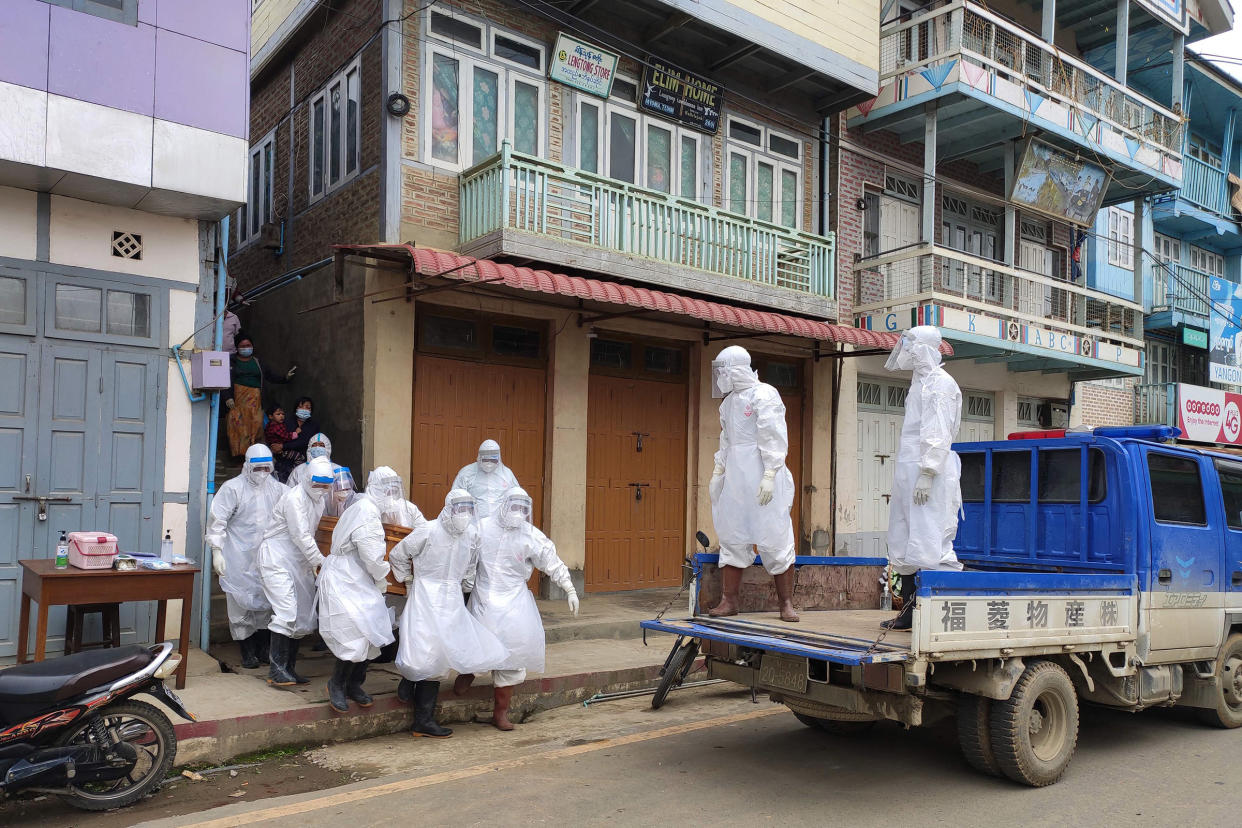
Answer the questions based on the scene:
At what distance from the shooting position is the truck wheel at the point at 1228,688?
6.63 meters

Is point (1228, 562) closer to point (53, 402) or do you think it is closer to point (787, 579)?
point (787, 579)

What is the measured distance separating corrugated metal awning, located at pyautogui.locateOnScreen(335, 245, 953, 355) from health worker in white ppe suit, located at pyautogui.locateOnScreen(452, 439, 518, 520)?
1.58 meters

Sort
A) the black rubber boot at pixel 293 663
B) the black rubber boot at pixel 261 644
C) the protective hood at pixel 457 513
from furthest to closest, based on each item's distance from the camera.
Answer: the black rubber boot at pixel 261 644 → the black rubber boot at pixel 293 663 → the protective hood at pixel 457 513

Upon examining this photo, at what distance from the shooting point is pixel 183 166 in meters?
7.45

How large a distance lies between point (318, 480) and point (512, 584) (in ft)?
5.45

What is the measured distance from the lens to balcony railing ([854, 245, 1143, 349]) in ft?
45.0

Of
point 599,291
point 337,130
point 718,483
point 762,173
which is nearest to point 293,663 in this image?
point 718,483

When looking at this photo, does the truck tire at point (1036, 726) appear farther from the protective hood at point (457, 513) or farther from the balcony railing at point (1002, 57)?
the balcony railing at point (1002, 57)

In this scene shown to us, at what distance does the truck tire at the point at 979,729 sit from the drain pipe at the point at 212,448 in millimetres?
5909

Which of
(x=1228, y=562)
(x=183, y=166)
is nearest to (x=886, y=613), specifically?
(x=1228, y=562)

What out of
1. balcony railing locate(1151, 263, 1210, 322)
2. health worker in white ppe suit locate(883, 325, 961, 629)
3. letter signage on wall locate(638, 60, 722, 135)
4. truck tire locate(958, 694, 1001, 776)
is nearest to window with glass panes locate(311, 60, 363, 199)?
letter signage on wall locate(638, 60, 722, 135)

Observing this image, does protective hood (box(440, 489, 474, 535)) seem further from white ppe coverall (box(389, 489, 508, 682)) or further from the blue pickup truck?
the blue pickup truck

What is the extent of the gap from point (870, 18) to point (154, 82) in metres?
10.1

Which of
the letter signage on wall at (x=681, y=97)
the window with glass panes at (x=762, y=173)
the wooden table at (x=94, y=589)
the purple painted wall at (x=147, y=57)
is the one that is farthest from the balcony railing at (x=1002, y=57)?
the wooden table at (x=94, y=589)
